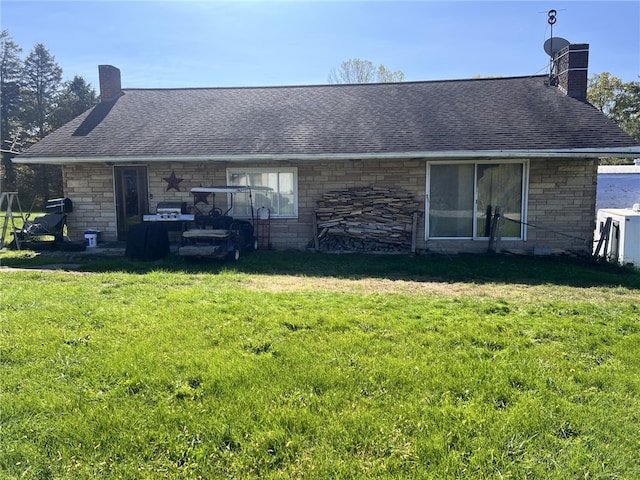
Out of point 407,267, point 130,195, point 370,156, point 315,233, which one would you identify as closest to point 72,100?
point 130,195

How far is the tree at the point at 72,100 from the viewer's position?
33219mm

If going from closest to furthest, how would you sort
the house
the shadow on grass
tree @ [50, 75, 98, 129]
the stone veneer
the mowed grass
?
the mowed grass → the shadow on grass → the house → the stone veneer → tree @ [50, 75, 98, 129]

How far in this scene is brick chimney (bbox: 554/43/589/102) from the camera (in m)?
11.3

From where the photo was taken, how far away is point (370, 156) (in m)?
9.61

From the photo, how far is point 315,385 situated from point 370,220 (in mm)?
7217

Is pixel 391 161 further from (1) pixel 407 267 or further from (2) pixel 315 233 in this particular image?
(1) pixel 407 267

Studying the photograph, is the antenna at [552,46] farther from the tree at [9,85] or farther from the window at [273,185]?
the tree at [9,85]

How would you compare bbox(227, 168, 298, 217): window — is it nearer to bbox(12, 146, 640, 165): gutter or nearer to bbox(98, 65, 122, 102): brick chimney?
bbox(12, 146, 640, 165): gutter

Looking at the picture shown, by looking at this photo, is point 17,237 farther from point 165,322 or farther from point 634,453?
point 634,453

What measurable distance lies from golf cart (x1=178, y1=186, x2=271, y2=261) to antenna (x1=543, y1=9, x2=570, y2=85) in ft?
29.3

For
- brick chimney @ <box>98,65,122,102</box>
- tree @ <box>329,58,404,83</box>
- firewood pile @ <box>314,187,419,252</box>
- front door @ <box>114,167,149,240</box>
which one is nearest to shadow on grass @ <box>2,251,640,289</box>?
firewood pile @ <box>314,187,419,252</box>

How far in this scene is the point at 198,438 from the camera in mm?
2689

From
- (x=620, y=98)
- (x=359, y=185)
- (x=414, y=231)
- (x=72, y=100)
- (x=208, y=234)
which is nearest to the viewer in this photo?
(x=208, y=234)

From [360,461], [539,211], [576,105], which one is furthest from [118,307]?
[576,105]
